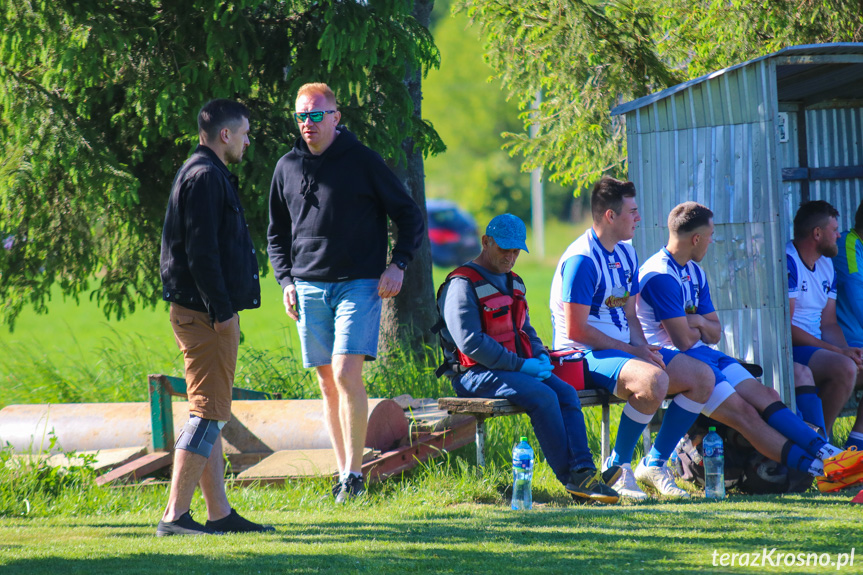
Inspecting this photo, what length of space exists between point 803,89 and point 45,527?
636cm

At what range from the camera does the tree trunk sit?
8.80 metres

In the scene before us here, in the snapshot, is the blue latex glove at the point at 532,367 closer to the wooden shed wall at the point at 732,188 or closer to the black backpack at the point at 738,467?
the black backpack at the point at 738,467

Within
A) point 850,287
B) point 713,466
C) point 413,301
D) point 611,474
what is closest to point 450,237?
point 413,301

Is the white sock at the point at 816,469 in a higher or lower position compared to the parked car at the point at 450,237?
lower

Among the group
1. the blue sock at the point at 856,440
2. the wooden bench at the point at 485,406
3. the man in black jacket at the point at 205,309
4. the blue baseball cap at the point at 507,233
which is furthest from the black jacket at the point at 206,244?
the blue sock at the point at 856,440

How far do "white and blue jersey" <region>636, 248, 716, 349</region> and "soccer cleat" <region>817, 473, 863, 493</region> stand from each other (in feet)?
3.52

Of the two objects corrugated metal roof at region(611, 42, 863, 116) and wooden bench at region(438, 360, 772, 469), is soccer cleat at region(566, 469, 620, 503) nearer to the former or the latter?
wooden bench at region(438, 360, 772, 469)

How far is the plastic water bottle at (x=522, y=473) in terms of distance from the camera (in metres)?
5.41

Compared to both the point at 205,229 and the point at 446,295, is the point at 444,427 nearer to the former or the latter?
the point at 446,295

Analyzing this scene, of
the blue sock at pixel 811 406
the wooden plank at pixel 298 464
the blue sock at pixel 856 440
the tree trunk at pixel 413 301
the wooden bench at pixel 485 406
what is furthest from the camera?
the tree trunk at pixel 413 301

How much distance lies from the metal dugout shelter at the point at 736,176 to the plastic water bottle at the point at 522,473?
6.16ft

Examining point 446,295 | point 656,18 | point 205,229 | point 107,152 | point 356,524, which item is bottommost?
point 356,524

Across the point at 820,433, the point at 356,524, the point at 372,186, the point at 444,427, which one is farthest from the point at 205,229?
the point at 820,433

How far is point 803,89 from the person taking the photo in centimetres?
805
